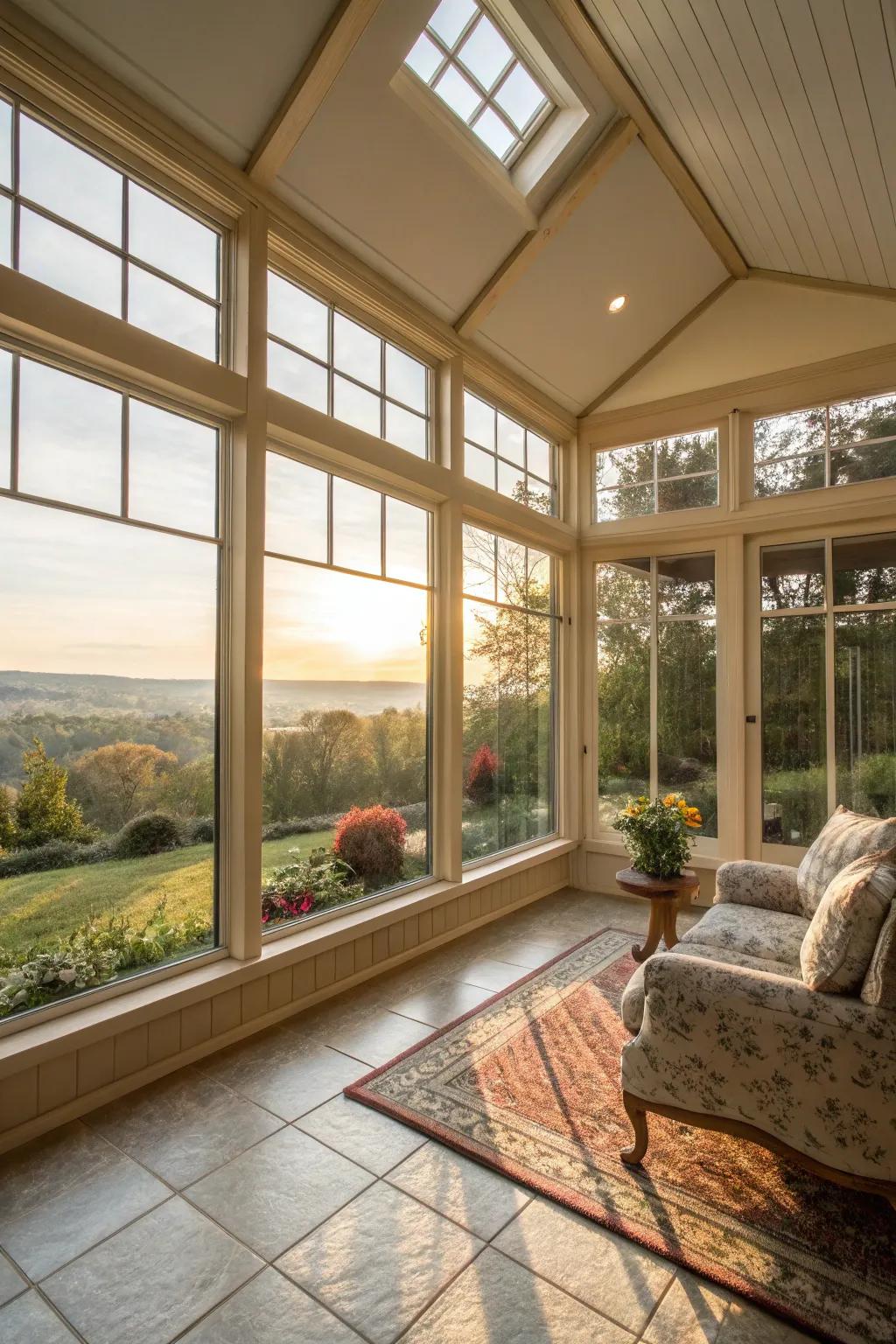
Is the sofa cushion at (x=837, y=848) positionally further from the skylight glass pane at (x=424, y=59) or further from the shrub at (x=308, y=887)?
the skylight glass pane at (x=424, y=59)

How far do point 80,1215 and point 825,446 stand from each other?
5314 millimetres

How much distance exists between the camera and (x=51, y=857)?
251 centimetres

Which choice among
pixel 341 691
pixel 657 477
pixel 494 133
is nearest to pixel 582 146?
pixel 494 133

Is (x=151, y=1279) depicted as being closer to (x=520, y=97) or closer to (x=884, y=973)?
(x=884, y=973)

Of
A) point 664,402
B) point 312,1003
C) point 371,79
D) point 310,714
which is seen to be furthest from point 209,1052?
point 664,402

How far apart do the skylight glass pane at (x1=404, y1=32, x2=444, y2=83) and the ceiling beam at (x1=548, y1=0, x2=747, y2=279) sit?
1.66 ft

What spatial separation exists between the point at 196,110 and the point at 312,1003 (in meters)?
3.77

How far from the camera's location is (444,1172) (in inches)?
86.8

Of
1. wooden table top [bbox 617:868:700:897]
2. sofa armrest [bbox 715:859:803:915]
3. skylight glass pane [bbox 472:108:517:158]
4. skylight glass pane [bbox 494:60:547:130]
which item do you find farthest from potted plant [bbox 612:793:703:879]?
skylight glass pane [bbox 494:60:547:130]

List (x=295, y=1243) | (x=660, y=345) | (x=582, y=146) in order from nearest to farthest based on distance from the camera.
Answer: (x=295, y=1243)
(x=582, y=146)
(x=660, y=345)

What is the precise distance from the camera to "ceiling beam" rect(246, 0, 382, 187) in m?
2.69

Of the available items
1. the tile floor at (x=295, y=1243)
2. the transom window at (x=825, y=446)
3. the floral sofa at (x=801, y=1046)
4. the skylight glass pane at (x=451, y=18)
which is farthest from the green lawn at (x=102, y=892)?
the transom window at (x=825, y=446)

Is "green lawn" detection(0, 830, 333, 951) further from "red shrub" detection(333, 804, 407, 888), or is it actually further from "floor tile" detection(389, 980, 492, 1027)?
"floor tile" detection(389, 980, 492, 1027)

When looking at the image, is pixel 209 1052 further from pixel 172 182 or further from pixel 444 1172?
pixel 172 182
